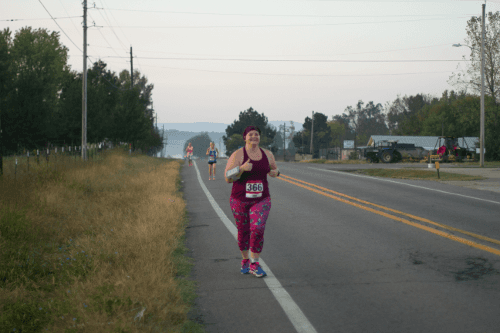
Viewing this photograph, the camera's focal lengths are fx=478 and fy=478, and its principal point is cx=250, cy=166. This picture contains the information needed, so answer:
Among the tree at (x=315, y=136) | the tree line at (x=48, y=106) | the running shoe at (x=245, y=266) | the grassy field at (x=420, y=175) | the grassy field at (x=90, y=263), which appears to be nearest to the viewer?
the grassy field at (x=90, y=263)

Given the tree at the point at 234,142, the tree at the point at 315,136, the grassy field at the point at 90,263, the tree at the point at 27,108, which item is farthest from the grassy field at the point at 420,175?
the tree at the point at 234,142

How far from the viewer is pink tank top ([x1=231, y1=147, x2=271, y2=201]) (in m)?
5.68

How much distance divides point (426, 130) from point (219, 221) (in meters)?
85.7

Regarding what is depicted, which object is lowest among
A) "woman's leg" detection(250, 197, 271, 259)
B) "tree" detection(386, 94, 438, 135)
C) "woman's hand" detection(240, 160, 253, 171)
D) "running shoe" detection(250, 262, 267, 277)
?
"running shoe" detection(250, 262, 267, 277)

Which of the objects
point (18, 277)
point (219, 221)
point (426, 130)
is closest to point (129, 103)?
point (219, 221)

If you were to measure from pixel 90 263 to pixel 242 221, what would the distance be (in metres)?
1.93

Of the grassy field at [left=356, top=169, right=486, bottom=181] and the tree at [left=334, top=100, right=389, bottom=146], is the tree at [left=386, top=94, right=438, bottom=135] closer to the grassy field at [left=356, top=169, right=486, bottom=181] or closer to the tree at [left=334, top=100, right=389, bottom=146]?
the tree at [left=334, top=100, right=389, bottom=146]

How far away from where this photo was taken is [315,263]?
638cm

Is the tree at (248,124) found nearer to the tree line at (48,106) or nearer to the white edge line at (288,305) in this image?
the tree line at (48,106)

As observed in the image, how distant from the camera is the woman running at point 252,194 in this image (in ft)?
18.7

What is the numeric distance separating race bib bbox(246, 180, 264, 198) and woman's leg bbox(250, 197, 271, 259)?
128 mm

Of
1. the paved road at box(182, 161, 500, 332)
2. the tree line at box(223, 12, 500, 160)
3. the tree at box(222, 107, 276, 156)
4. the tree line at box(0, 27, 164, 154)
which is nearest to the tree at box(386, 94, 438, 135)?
the tree line at box(223, 12, 500, 160)

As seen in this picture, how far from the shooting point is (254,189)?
568 centimetres

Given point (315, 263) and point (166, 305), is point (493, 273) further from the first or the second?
point (166, 305)
